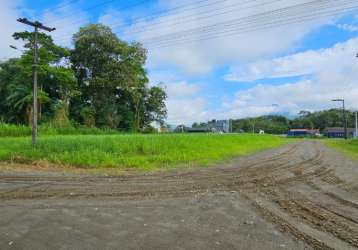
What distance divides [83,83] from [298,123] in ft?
273

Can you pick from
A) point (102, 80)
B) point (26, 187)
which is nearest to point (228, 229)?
point (26, 187)

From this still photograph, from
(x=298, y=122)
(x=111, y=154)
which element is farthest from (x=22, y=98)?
(x=298, y=122)

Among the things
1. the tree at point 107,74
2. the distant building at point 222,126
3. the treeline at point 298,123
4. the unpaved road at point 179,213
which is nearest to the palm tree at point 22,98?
the tree at point 107,74

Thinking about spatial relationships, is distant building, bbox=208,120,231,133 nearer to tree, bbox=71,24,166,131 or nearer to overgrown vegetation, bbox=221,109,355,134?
overgrown vegetation, bbox=221,109,355,134

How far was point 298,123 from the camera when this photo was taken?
375 ft

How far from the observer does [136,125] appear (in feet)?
190

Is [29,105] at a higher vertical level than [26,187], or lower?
higher

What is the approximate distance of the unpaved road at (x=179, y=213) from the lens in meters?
4.91

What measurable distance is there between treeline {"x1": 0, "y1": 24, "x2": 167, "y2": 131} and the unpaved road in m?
36.3

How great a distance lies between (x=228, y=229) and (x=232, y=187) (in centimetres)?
374

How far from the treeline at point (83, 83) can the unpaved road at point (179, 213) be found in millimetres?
36262

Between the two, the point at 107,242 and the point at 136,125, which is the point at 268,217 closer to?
the point at 107,242

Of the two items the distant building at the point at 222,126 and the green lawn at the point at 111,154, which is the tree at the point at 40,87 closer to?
the green lawn at the point at 111,154

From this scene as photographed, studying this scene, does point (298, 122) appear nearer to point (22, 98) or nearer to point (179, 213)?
point (22, 98)
